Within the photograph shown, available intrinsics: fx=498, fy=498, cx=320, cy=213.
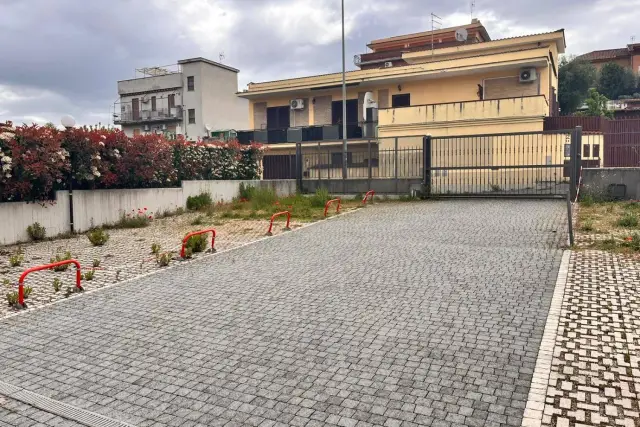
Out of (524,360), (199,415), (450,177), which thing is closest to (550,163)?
(450,177)

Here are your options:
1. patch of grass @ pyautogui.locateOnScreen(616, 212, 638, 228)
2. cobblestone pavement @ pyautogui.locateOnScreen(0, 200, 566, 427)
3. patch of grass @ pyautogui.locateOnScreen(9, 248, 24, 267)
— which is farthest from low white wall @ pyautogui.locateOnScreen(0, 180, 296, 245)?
patch of grass @ pyautogui.locateOnScreen(616, 212, 638, 228)

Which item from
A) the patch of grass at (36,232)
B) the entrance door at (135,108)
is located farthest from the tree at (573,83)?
the entrance door at (135,108)

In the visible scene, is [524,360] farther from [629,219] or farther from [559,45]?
[559,45]

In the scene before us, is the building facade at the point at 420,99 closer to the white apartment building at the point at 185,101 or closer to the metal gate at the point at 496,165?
the metal gate at the point at 496,165

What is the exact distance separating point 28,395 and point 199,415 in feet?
5.16

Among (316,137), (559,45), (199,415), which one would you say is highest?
(559,45)

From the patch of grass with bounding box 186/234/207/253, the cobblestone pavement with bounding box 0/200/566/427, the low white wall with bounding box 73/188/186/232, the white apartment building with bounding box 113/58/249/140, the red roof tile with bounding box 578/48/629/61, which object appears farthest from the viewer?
A: the red roof tile with bounding box 578/48/629/61

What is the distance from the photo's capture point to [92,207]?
1411cm

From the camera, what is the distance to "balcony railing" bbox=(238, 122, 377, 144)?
30.8 metres

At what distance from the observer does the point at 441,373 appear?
14.1 ft

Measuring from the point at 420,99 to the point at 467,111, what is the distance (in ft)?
19.5

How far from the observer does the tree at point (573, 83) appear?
38.8 metres

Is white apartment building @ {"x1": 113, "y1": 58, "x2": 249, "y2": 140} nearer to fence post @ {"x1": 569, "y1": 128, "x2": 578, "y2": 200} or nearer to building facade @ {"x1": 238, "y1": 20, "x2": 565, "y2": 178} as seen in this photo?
building facade @ {"x1": 238, "y1": 20, "x2": 565, "y2": 178}

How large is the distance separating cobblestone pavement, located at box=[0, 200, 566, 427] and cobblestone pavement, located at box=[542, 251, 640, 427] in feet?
0.89
